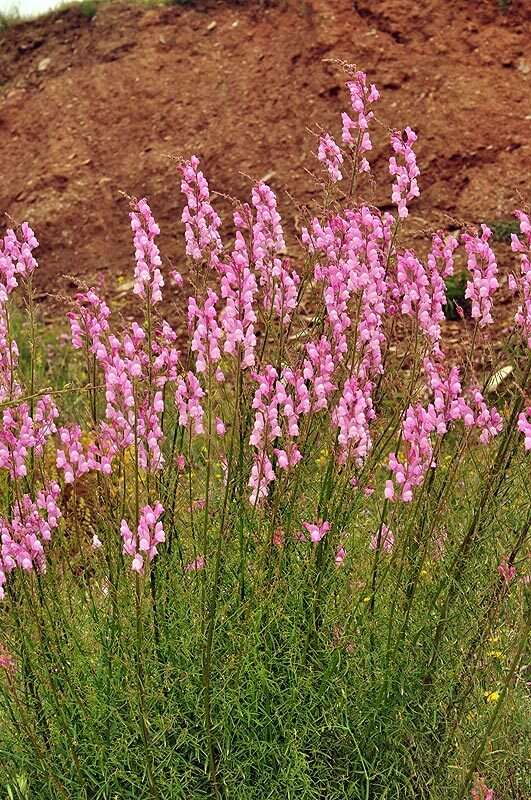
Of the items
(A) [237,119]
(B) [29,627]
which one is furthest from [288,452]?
(A) [237,119]

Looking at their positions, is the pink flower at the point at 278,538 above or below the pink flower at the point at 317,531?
below

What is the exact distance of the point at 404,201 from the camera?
3680 mm

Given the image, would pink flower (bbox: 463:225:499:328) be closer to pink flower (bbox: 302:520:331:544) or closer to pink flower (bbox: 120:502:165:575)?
pink flower (bbox: 302:520:331:544)

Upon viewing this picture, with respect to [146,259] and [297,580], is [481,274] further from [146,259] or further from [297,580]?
[297,580]

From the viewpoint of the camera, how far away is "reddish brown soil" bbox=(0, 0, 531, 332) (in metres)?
8.99

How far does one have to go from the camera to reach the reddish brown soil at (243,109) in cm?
899

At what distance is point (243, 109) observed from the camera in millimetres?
10211

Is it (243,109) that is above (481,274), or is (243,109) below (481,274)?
below

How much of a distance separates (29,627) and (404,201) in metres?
1.92

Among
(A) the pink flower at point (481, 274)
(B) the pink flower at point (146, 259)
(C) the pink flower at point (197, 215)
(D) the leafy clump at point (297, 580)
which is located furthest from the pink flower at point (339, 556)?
(B) the pink flower at point (146, 259)

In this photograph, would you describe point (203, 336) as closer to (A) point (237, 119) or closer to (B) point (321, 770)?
(B) point (321, 770)

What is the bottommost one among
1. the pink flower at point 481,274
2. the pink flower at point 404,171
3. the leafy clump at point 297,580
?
the leafy clump at point 297,580

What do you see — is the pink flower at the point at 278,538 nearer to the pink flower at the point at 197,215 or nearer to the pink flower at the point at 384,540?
the pink flower at the point at 384,540

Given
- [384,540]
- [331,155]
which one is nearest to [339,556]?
[384,540]
